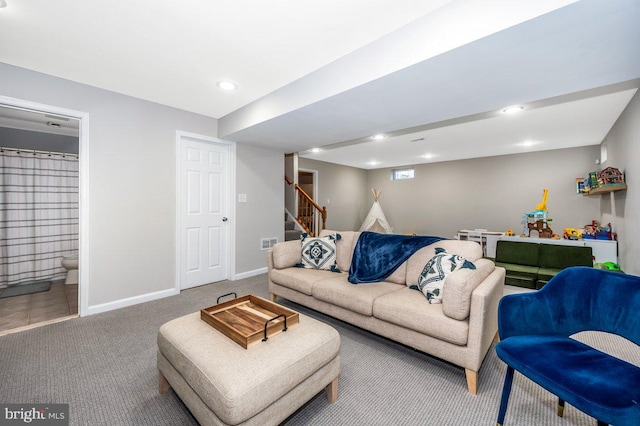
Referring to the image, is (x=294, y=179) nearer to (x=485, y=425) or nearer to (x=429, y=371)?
(x=429, y=371)

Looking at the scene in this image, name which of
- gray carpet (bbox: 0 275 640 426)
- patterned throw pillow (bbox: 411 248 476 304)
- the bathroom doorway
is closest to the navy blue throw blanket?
patterned throw pillow (bbox: 411 248 476 304)

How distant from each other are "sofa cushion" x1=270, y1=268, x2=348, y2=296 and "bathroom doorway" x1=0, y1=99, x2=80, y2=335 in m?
2.57

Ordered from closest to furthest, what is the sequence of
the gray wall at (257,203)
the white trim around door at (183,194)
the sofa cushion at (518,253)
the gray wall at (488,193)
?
1. the white trim around door at (183,194)
2. the sofa cushion at (518,253)
3. the gray wall at (257,203)
4. the gray wall at (488,193)

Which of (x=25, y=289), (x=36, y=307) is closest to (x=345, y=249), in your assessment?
(x=36, y=307)

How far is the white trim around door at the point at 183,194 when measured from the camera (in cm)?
353

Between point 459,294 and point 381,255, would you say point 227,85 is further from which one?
point 459,294

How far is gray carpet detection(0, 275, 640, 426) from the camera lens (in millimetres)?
1495

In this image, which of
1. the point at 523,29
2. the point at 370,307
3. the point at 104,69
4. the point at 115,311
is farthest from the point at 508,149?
the point at 115,311

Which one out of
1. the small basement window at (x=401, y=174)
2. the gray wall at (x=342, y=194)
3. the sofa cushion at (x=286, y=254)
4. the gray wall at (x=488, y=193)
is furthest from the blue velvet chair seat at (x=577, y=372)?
the small basement window at (x=401, y=174)

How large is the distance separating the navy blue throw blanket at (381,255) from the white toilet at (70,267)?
13.0ft

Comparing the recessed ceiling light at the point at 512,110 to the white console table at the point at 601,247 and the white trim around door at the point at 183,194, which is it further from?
the white trim around door at the point at 183,194

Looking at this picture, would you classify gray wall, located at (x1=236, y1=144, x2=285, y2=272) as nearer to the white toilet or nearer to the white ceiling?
the white ceiling

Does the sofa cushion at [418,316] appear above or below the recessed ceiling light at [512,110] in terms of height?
below

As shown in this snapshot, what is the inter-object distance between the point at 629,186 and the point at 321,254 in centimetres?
341
